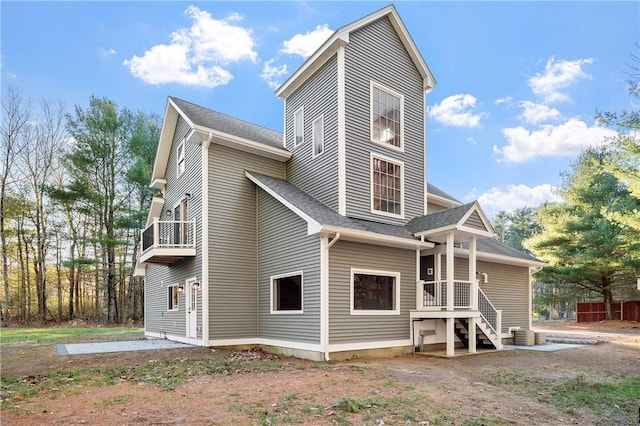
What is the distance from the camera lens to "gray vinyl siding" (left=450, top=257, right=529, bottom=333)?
1536cm

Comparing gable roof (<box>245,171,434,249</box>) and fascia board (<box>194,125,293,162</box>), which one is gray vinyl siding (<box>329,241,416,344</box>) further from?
fascia board (<box>194,125,293,162</box>)

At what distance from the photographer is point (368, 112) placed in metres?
12.5

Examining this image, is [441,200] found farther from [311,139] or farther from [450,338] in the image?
[450,338]

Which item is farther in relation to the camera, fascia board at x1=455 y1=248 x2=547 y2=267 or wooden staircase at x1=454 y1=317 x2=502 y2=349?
fascia board at x1=455 y1=248 x2=547 y2=267

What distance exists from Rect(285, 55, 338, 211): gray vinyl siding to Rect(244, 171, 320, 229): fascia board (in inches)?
55.8

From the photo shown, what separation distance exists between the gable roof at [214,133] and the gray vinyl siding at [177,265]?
0.35 meters

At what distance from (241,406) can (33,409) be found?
8.95 ft

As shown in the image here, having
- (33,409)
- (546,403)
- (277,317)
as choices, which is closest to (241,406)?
(33,409)

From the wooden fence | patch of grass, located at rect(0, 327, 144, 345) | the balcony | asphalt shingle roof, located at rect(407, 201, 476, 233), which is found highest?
asphalt shingle roof, located at rect(407, 201, 476, 233)

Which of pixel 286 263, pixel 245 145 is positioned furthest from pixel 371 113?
pixel 286 263

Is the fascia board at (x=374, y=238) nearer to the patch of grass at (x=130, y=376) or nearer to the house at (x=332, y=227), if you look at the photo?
the house at (x=332, y=227)

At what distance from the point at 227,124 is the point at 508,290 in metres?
12.2

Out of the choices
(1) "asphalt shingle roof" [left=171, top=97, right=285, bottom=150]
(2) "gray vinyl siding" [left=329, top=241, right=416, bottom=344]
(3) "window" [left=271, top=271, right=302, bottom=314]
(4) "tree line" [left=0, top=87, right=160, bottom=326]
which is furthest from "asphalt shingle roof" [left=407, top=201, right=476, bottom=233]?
(4) "tree line" [left=0, top=87, right=160, bottom=326]

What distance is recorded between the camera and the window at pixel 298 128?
13.6 metres
